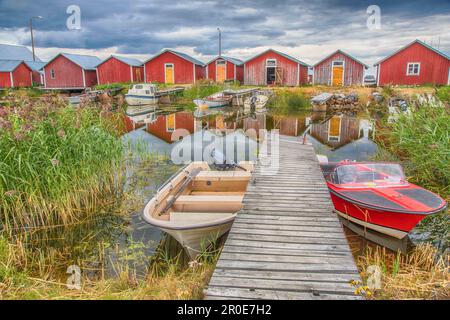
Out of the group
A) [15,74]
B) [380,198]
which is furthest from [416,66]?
[15,74]

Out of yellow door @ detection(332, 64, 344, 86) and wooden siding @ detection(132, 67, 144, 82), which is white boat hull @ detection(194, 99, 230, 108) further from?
wooden siding @ detection(132, 67, 144, 82)

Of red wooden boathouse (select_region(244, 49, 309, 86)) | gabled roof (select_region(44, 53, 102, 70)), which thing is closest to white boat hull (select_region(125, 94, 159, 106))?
red wooden boathouse (select_region(244, 49, 309, 86))

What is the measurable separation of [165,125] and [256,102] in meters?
9.83

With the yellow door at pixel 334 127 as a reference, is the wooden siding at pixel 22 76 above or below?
above

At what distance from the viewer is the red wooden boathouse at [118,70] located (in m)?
36.6

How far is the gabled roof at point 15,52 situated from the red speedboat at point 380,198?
47350 mm

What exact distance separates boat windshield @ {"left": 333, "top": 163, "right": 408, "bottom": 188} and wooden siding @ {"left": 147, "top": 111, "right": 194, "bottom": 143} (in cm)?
889

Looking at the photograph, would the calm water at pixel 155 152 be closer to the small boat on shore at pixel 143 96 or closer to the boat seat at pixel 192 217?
the boat seat at pixel 192 217

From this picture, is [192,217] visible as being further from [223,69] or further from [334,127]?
[223,69]

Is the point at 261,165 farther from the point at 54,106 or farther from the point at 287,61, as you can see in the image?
the point at 287,61

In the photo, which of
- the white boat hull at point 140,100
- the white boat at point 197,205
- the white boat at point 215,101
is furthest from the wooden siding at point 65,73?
the white boat at point 197,205

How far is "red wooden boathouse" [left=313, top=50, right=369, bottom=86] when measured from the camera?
32.0 meters
